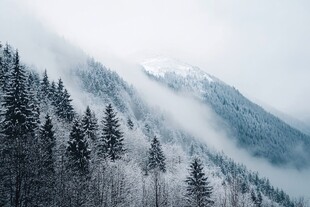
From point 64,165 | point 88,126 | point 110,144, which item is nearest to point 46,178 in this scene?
point 64,165

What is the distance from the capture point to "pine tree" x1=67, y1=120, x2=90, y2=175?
2238 inches

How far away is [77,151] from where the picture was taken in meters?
57.7

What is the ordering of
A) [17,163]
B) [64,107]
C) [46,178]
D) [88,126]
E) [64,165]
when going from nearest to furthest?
[17,163]
[46,178]
[64,165]
[88,126]
[64,107]

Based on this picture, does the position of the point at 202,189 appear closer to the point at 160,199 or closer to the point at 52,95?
the point at 160,199

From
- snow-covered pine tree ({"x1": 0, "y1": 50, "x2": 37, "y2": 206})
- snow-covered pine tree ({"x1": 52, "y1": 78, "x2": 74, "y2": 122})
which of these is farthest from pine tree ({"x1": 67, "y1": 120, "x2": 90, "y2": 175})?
snow-covered pine tree ({"x1": 52, "y1": 78, "x2": 74, "y2": 122})

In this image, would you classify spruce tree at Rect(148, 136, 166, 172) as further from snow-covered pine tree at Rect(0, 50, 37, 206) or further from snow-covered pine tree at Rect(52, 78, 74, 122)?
snow-covered pine tree at Rect(0, 50, 37, 206)

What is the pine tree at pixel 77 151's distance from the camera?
5684cm

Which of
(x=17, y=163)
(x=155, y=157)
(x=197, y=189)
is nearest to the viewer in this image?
(x=17, y=163)

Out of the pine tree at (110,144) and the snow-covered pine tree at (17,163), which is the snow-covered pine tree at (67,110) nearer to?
the pine tree at (110,144)

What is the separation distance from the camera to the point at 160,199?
7944 cm

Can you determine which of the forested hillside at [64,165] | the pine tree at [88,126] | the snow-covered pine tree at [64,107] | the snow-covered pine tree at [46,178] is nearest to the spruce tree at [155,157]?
the forested hillside at [64,165]

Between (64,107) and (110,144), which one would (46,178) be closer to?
(110,144)

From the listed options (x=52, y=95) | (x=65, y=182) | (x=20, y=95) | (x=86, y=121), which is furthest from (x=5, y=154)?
(x=52, y=95)

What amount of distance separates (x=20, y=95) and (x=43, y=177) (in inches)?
581
